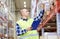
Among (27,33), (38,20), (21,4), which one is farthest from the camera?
(21,4)

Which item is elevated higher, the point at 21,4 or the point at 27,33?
the point at 21,4

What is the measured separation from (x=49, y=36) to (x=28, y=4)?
279 inches

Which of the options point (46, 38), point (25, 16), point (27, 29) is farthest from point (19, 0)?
point (46, 38)

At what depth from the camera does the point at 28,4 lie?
873 centimetres

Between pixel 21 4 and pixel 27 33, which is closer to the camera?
pixel 27 33

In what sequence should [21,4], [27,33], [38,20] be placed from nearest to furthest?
[38,20], [27,33], [21,4]

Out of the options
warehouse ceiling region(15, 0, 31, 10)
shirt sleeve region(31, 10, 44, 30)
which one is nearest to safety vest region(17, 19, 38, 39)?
shirt sleeve region(31, 10, 44, 30)

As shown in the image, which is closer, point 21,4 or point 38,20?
point 38,20

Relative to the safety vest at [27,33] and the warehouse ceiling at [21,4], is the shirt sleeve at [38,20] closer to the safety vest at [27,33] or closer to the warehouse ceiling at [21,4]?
the safety vest at [27,33]

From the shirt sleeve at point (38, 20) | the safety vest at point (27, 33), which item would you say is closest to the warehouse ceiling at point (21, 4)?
the safety vest at point (27, 33)

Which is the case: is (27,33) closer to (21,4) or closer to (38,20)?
(38,20)

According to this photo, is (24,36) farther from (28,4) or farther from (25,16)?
(28,4)

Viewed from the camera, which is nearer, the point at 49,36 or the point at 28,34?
the point at 49,36

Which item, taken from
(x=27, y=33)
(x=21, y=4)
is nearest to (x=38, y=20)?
(x=27, y=33)
